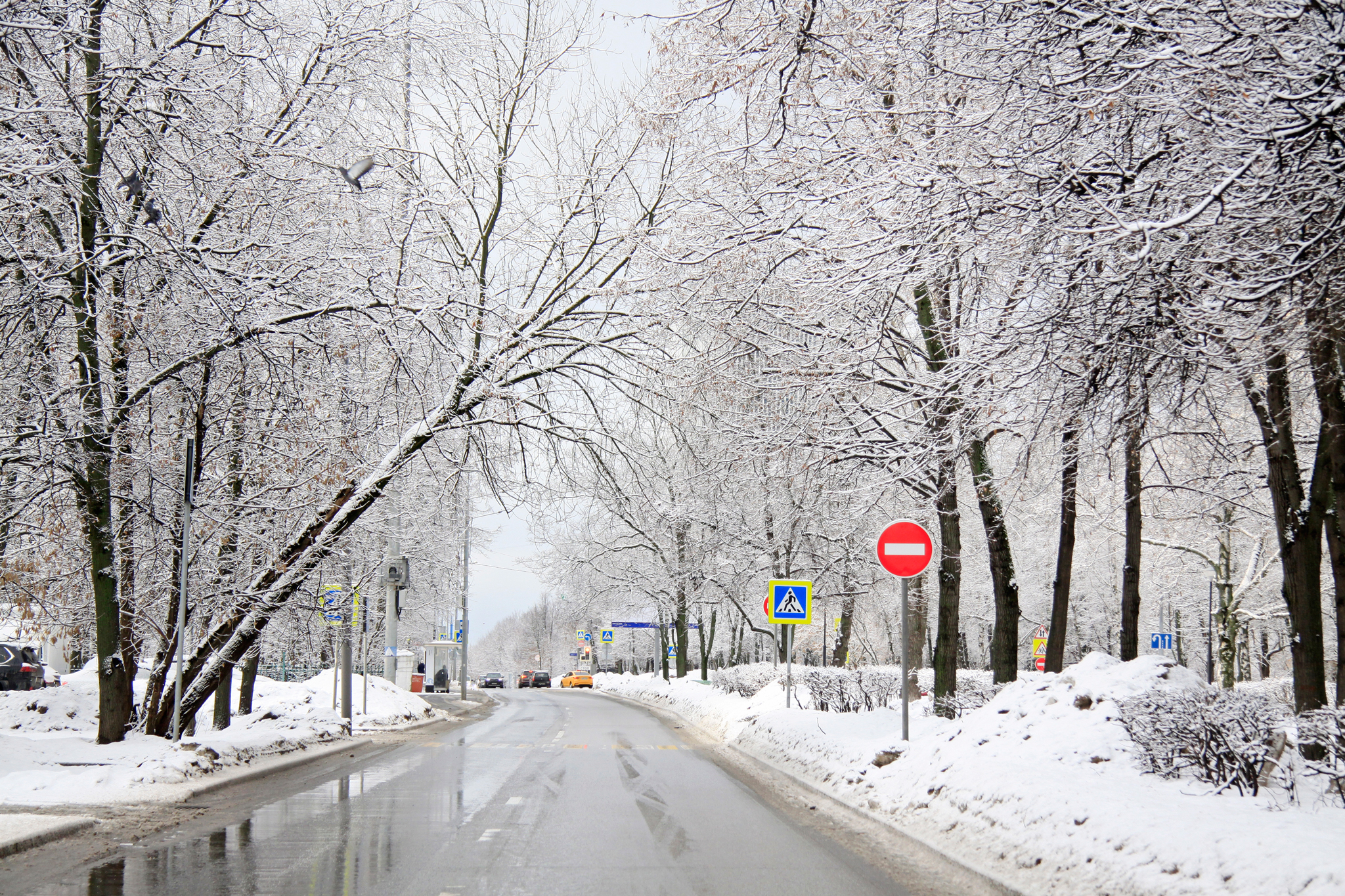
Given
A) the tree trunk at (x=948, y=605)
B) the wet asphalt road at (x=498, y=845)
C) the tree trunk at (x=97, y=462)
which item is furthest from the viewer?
the tree trunk at (x=948, y=605)

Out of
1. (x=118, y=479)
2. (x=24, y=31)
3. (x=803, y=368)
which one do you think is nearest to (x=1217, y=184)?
(x=803, y=368)

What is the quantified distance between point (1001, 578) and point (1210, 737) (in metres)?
7.38

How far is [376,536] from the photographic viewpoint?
23156 mm

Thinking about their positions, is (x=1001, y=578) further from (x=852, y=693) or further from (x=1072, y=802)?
(x=1072, y=802)

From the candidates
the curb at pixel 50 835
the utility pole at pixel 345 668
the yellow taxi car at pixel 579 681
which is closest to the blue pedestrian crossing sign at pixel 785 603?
the utility pole at pixel 345 668

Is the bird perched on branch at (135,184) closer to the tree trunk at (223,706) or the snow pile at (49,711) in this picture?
the tree trunk at (223,706)

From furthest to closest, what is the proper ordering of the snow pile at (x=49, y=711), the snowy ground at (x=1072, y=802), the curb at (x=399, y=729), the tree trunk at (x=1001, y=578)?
the curb at (x=399, y=729)
the snow pile at (x=49, y=711)
the tree trunk at (x=1001, y=578)
the snowy ground at (x=1072, y=802)

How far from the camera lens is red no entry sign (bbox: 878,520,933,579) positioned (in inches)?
488

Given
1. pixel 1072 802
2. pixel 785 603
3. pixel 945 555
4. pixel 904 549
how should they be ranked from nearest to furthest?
pixel 1072 802 < pixel 904 549 < pixel 945 555 < pixel 785 603

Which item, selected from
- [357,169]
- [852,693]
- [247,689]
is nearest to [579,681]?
[247,689]

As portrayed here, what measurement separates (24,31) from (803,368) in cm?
790

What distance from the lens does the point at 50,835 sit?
28.7 ft

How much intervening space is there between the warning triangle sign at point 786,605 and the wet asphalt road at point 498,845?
7058 millimetres

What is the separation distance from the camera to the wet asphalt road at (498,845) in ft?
23.6
